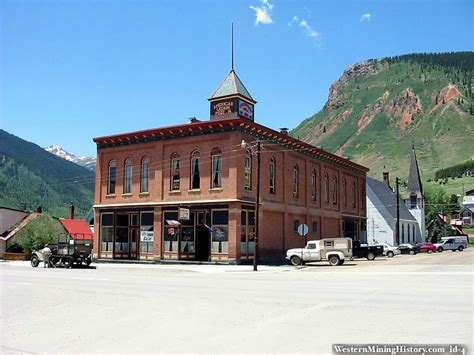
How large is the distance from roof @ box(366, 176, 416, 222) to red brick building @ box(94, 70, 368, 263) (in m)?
27.9

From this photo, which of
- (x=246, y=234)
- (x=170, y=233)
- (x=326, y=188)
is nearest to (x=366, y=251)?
(x=326, y=188)

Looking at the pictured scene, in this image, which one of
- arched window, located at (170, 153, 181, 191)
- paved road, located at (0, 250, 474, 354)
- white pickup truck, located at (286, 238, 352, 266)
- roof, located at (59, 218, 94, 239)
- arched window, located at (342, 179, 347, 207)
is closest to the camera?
paved road, located at (0, 250, 474, 354)

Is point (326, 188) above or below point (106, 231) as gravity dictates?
above

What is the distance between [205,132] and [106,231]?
520 inches

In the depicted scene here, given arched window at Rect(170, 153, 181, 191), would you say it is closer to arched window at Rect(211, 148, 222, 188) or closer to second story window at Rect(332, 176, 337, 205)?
arched window at Rect(211, 148, 222, 188)

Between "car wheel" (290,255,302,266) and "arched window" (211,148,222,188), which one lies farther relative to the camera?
"arched window" (211,148,222,188)

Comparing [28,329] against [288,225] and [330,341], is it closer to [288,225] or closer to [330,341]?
[330,341]

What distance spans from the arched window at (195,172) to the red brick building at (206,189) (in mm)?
75

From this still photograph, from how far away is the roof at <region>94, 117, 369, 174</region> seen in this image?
3606 cm

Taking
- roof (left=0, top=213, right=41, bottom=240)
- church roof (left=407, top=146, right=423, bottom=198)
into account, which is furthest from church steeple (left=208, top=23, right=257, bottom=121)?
church roof (left=407, top=146, right=423, bottom=198)

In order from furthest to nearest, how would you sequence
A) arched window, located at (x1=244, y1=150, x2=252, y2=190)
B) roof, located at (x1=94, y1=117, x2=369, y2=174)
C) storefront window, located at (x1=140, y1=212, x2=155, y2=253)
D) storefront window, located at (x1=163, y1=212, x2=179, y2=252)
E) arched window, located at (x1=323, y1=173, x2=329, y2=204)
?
arched window, located at (x1=323, y1=173, x2=329, y2=204), storefront window, located at (x1=140, y1=212, x2=155, y2=253), storefront window, located at (x1=163, y1=212, x2=179, y2=252), arched window, located at (x1=244, y1=150, x2=252, y2=190), roof, located at (x1=94, y1=117, x2=369, y2=174)

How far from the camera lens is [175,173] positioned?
127ft

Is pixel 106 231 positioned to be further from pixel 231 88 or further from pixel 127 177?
pixel 231 88

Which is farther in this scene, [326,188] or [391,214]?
[391,214]
